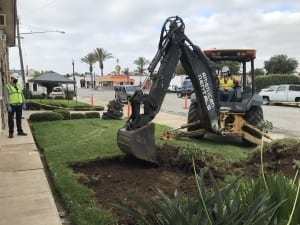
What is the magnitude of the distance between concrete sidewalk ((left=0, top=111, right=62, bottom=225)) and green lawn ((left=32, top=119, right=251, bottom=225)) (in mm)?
211

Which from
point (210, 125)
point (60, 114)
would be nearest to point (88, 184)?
point (210, 125)

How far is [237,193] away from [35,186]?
160 inches

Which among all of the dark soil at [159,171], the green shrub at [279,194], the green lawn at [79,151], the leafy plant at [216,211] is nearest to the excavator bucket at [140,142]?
the dark soil at [159,171]

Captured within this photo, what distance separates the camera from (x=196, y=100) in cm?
1034

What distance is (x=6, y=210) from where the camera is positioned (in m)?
5.26

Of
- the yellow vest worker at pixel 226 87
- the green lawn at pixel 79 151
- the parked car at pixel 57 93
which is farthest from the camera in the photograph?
the parked car at pixel 57 93

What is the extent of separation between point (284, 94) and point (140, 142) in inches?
1112

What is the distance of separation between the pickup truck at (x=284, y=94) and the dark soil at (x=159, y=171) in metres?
25.3

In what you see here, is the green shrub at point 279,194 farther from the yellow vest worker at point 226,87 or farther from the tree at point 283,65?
the tree at point 283,65

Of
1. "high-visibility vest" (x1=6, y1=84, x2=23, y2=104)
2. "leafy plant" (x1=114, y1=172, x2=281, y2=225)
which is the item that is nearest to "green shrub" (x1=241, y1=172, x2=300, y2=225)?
"leafy plant" (x1=114, y1=172, x2=281, y2=225)

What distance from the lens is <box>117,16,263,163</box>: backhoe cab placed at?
23.8 feet

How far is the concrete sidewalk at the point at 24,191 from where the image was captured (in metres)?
4.96

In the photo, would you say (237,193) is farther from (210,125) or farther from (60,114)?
(60,114)

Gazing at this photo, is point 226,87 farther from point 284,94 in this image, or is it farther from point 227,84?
point 284,94
